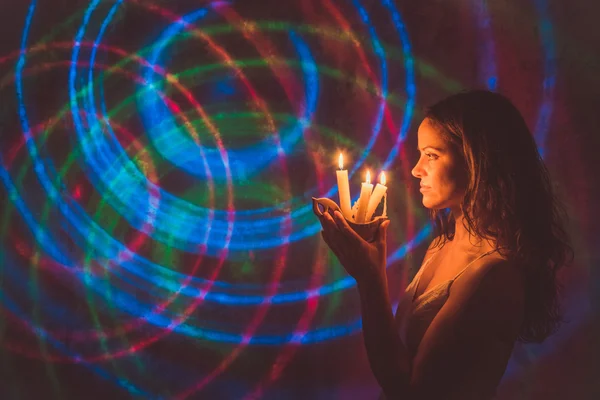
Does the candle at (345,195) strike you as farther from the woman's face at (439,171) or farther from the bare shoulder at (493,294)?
the bare shoulder at (493,294)

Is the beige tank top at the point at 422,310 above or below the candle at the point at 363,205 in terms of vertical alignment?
below

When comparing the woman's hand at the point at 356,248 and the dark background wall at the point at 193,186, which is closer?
the woman's hand at the point at 356,248

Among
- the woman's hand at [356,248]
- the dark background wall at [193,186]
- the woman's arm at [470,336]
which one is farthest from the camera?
the dark background wall at [193,186]

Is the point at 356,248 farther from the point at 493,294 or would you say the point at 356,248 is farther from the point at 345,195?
the point at 493,294

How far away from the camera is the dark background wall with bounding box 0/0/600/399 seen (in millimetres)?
2000

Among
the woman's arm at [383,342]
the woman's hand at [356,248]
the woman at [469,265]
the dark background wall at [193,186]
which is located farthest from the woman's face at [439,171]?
the dark background wall at [193,186]

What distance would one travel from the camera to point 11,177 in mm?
2076

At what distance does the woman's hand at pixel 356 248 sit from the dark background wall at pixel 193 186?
1.80 ft

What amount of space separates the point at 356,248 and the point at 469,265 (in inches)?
12.5

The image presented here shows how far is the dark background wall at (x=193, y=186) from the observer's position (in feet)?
6.56

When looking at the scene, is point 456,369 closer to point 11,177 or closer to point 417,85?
point 417,85

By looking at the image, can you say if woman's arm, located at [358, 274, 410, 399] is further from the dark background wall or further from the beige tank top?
the dark background wall

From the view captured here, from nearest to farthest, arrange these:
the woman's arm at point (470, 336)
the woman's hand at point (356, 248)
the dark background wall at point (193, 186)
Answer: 1. the woman's arm at point (470, 336)
2. the woman's hand at point (356, 248)
3. the dark background wall at point (193, 186)

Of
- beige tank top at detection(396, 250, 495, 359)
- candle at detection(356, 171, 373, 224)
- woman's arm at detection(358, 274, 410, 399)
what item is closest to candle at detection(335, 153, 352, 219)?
candle at detection(356, 171, 373, 224)
